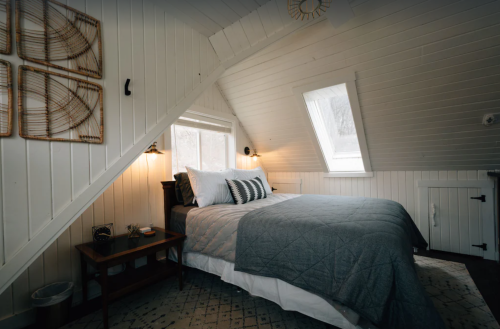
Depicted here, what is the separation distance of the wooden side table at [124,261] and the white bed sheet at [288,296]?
0.40m

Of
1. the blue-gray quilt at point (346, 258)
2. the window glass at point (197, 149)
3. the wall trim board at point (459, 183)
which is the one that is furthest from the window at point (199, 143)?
the wall trim board at point (459, 183)

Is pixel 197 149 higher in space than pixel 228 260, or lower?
higher

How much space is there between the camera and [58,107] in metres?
1.06

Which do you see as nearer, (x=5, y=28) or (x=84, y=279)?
(x=5, y=28)

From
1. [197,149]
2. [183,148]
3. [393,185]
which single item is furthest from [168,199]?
[393,185]

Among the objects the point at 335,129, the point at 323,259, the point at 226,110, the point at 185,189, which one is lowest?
the point at 323,259

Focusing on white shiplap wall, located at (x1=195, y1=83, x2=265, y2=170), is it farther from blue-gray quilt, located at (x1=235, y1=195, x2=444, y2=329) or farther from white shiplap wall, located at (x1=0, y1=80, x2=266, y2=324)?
blue-gray quilt, located at (x1=235, y1=195, x2=444, y2=329)

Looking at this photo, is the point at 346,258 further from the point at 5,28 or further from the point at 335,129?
the point at 335,129

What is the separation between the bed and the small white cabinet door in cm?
114

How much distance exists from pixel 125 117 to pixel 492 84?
3057 mm

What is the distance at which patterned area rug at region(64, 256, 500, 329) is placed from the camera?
5.19 ft

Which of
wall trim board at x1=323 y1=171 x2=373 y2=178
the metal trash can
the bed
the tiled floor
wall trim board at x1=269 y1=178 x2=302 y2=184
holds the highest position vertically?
wall trim board at x1=323 y1=171 x2=373 y2=178

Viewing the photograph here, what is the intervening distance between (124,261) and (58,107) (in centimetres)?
112

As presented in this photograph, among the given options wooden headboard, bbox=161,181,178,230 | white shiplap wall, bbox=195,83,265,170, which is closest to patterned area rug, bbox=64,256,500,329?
wooden headboard, bbox=161,181,178,230
